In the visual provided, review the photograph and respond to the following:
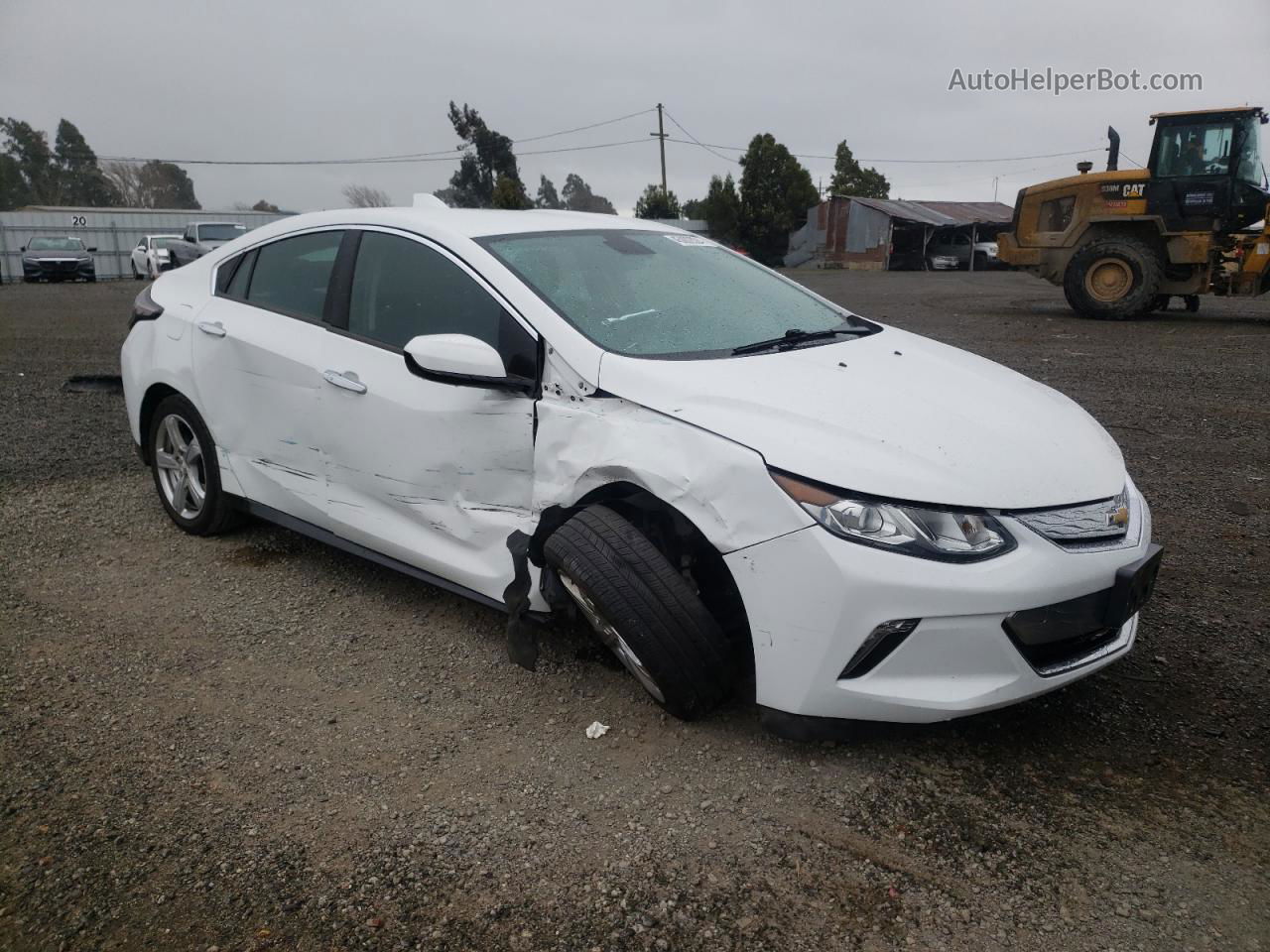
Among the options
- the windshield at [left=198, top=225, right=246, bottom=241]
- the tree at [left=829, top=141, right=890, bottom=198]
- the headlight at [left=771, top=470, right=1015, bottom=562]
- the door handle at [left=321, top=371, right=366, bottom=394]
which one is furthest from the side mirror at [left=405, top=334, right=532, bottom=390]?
the tree at [left=829, top=141, right=890, bottom=198]

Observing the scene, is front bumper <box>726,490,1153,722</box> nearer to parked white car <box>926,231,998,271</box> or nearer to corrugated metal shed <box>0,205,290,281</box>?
corrugated metal shed <box>0,205,290,281</box>

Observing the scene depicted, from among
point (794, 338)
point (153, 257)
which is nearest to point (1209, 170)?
point (794, 338)

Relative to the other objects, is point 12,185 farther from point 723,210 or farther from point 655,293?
point 655,293

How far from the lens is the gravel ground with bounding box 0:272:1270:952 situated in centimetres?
216

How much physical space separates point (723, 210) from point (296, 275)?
139 feet

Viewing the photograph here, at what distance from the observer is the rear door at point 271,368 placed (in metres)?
3.73

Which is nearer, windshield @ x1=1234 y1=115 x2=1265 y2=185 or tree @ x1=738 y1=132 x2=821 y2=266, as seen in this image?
windshield @ x1=1234 y1=115 x2=1265 y2=185

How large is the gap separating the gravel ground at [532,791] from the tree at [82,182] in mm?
78577

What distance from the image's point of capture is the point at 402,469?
337cm

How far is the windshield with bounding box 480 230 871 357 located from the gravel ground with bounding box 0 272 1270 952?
3.78 feet

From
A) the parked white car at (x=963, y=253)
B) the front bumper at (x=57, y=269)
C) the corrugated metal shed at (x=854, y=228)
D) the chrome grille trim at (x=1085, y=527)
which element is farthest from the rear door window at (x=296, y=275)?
the corrugated metal shed at (x=854, y=228)

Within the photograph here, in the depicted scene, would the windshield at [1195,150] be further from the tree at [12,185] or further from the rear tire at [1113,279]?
the tree at [12,185]

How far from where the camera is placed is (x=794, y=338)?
3371 mm

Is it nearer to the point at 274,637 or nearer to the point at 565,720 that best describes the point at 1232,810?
the point at 565,720
